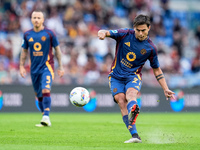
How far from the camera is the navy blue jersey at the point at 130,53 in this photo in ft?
27.1

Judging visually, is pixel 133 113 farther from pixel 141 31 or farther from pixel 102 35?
pixel 141 31

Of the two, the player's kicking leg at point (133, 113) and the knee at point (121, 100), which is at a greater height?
the knee at point (121, 100)

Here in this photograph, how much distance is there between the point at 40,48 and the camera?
38.2ft

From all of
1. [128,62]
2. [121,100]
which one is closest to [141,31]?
[128,62]

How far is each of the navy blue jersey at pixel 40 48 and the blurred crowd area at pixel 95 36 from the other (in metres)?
4.92

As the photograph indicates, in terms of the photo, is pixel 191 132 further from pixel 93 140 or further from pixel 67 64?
pixel 67 64

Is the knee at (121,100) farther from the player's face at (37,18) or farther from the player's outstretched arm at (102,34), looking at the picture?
the player's face at (37,18)

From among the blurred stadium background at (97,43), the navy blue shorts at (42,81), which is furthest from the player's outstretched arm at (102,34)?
the blurred stadium background at (97,43)

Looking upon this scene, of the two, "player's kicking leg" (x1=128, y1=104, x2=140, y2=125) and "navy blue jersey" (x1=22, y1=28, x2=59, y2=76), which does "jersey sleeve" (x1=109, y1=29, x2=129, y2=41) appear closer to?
"player's kicking leg" (x1=128, y1=104, x2=140, y2=125)

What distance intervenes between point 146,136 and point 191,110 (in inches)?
398

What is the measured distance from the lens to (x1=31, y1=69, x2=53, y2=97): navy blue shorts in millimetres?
11477

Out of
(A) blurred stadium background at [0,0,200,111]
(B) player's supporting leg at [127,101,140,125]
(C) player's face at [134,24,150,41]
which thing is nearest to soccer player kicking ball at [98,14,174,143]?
(C) player's face at [134,24,150,41]

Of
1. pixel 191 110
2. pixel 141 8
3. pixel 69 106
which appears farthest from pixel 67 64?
pixel 141 8

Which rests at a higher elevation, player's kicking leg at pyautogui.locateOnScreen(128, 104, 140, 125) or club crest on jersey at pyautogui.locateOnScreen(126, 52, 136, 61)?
club crest on jersey at pyautogui.locateOnScreen(126, 52, 136, 61)
